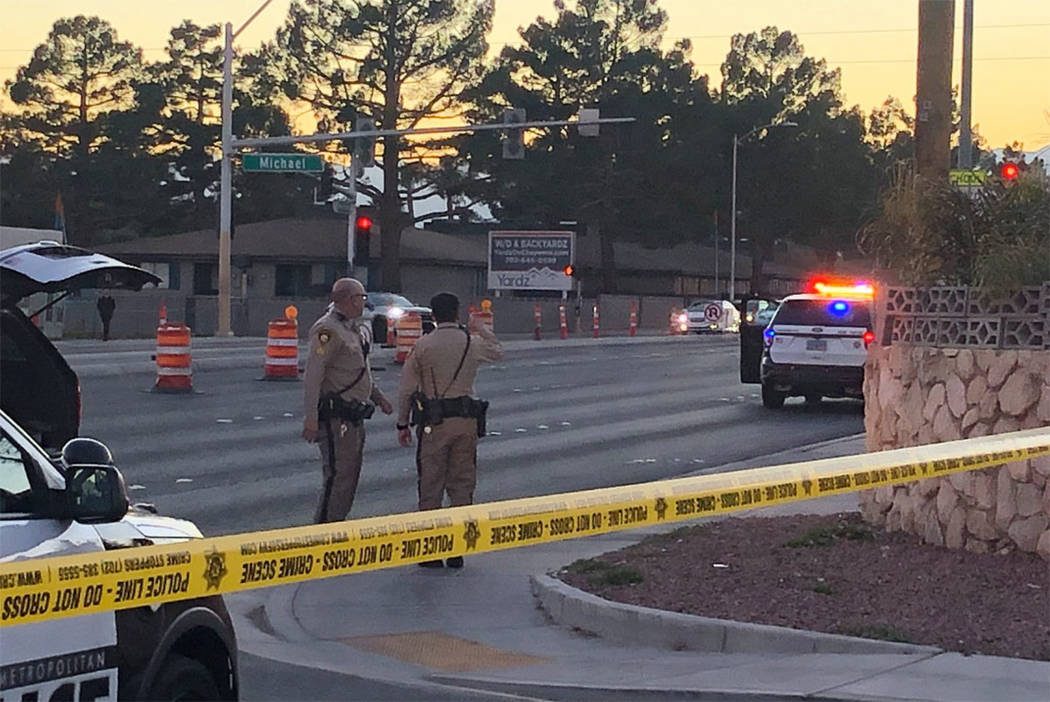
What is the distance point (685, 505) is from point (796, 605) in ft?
8.48

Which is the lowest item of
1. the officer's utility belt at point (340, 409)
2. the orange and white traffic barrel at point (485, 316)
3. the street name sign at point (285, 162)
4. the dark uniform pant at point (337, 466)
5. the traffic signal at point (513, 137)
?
the dark uniform pant at point (337, 466)

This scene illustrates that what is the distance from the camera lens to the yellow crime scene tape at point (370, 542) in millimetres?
4152

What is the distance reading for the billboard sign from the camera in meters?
62.4

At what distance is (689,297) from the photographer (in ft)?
276

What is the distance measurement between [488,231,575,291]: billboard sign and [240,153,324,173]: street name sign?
23162mm

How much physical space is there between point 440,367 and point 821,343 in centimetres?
1283

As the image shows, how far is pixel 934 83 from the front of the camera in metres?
12.1

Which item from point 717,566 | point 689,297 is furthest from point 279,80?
point 717,566

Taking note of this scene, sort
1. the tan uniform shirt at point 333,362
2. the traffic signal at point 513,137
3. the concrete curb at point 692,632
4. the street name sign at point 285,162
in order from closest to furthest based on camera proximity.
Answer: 1. the concrete curb at point 692,632
2. the tan uniform shirt at point 333,362
3. the traffic signal at point 513,137
4. the street name sign at point 285,162

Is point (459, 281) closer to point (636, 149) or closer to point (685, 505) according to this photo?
point (636, 149)

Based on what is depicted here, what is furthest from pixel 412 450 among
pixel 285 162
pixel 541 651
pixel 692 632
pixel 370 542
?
pixel 285 162

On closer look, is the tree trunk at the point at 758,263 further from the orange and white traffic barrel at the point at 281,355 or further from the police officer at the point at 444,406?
the police officer at the point at 444,406

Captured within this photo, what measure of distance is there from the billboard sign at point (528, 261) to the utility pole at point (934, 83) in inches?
1964

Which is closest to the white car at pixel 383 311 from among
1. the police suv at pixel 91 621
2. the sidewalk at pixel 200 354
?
the sidewalk at pixel 200 354
